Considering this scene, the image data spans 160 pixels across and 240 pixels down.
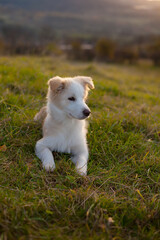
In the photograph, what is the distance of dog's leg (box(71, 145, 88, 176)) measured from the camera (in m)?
2.73

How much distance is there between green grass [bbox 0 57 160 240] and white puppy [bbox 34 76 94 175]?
0.17 m

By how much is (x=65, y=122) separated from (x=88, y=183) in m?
0.98

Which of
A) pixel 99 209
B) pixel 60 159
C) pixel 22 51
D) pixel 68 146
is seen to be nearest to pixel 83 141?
pixel 68 146

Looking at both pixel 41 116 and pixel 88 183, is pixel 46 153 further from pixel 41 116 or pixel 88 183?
pixel 41 116

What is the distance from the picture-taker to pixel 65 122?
10.3ft

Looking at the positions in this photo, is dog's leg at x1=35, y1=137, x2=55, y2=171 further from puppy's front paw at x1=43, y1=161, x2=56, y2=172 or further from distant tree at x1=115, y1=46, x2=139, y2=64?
distant tree at x1=115, y1=46, x2=139, y2=64

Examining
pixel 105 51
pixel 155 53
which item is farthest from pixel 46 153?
pixel 155 53

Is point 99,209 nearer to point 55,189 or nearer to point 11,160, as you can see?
point 55,189

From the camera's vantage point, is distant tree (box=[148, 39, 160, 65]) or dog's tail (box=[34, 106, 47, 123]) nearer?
dog's tail (box=[34, 106, 47, 123])

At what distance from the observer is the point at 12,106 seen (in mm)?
4016

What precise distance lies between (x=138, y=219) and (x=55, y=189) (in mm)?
909

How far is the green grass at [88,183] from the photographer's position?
6.37 feet

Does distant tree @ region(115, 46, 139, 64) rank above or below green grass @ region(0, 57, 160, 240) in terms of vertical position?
below

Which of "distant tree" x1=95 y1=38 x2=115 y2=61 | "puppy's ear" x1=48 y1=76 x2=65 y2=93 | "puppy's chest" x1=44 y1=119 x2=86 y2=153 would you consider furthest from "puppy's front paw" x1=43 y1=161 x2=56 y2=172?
"distant tree" x1=95 y1=38 x2=115 y2=61
